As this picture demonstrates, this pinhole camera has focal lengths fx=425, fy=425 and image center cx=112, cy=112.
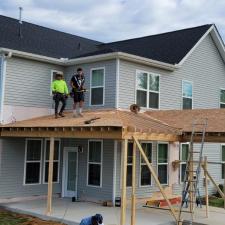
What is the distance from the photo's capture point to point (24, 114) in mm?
17766

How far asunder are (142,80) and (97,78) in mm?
1968

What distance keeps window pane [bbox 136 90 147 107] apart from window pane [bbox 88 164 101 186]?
3265 mm

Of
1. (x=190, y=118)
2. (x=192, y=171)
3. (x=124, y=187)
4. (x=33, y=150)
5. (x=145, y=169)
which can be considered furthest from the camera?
(x=145, y=169)

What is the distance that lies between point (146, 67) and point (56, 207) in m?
7.16

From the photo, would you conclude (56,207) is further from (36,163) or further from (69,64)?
(69,64)

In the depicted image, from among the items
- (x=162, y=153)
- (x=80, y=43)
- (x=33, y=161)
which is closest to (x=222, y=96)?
(x=162, y=153)

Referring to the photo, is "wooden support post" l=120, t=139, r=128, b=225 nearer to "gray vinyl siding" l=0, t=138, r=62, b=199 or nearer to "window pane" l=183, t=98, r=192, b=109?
"gray vinyl siding" l=0, t=138, r=62, b=199

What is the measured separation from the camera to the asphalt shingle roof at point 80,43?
1947 cm

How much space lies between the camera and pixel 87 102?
60.4 feet

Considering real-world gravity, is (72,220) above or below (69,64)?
below

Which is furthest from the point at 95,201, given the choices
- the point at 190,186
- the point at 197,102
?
the point at 197,102

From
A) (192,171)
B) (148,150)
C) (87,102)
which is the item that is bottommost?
(192,171)

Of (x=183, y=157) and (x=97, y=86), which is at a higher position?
(x=97, y=86)

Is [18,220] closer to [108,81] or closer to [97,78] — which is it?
[108,81]
